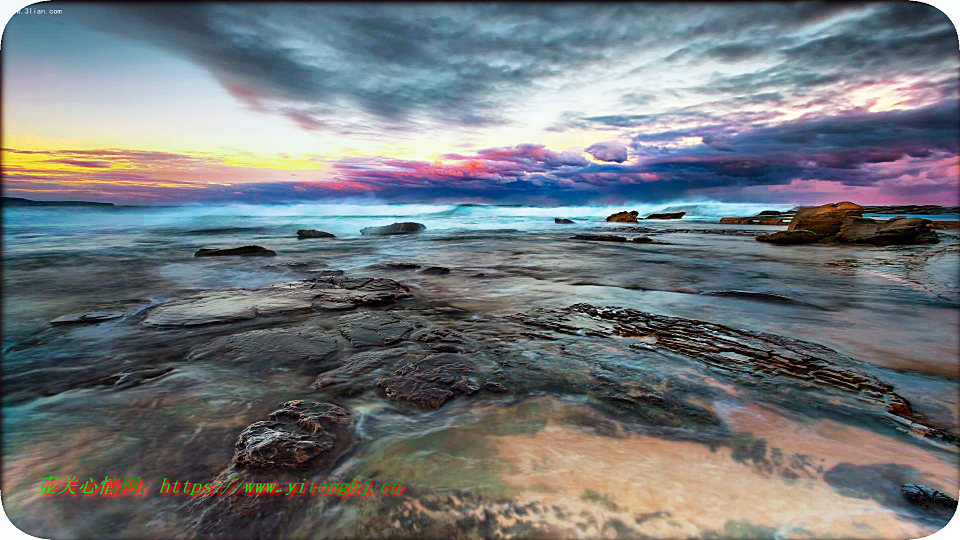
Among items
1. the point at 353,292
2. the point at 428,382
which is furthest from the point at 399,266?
the point at 428,382

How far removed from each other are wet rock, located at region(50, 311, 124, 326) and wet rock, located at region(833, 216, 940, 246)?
55.2 feet

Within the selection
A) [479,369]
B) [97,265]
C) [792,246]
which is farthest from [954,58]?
[792,246]

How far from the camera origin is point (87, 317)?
371cm

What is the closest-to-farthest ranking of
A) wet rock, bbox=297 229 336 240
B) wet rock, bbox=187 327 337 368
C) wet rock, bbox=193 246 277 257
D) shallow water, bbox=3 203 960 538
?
1. shallow water, bbox=3 203 960 538
2. wet rock, bbox=187 327 337 368
3. wet rock, bbox=193 246 277 257
4. wet rock, bbox=297 229 336 240

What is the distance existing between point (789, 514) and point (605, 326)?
7.31 ft

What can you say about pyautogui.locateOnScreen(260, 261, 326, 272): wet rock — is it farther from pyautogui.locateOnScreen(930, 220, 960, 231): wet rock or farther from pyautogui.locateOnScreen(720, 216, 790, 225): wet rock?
pyautogui.locateOnScreen(720, 216, 790, 225): wet rock

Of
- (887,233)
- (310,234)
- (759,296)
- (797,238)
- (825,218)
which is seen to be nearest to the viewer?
(759,296)

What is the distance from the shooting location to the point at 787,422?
1.87 m

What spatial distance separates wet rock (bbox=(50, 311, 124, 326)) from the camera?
360cm

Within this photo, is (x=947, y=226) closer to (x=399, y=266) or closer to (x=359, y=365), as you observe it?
(x=399, y=266)

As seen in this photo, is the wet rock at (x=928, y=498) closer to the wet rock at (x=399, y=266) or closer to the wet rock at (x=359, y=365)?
the wet rock at (x=359, y=365)

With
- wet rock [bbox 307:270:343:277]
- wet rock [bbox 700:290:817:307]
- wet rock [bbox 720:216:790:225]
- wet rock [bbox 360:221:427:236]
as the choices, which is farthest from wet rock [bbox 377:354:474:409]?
wet rock [bbox 720:216:790:225]

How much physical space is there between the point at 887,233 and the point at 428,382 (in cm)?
1522

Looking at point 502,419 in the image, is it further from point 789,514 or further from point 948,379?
point 948,379
